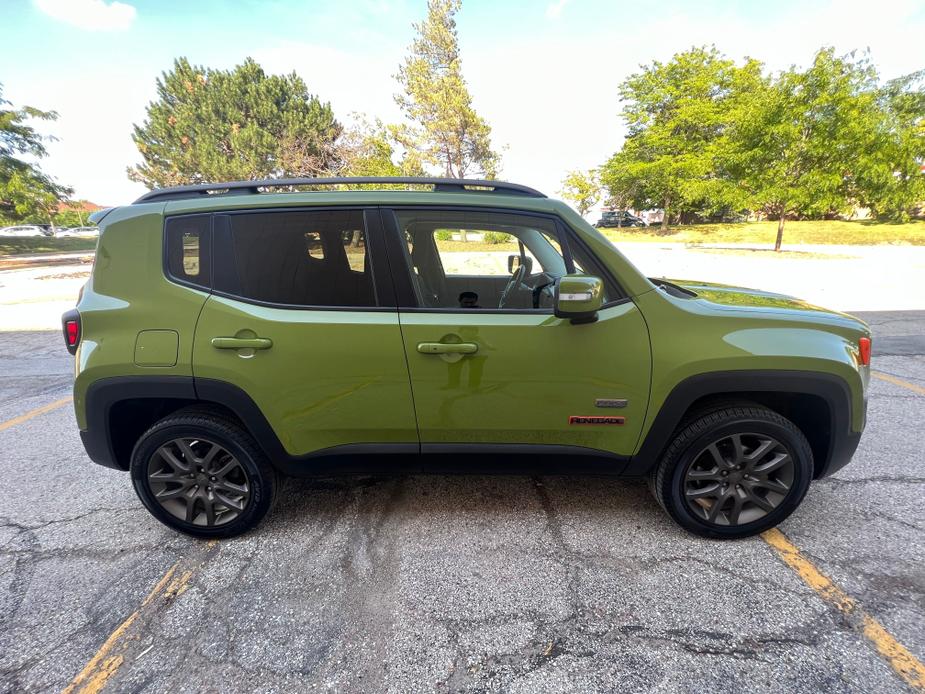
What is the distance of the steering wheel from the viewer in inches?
94.0

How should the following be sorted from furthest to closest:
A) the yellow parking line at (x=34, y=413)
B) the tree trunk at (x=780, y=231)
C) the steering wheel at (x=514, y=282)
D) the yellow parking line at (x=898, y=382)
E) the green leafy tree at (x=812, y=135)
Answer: the tree trunk at (x=780, y=231)
the green leafy tree at (x=812, y=135)
the yellow parking line at (x=898, y=382)
the yellow parking line at (x=34, y=413)
the steering wheel at (x=514, y=282)

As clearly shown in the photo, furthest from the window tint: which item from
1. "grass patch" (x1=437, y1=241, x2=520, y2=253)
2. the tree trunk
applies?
the tree trunk

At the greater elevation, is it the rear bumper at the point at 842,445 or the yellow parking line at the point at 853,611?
the rear bumper at the point at 842,445

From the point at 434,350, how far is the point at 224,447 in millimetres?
1206

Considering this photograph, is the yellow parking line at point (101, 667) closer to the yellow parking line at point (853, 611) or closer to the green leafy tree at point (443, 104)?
the yellow parking line at point (853, 611)

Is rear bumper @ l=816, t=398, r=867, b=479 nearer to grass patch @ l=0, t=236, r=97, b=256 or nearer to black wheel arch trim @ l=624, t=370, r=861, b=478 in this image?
black wheel arch trim @ l=624, t=370, r=861, b=478

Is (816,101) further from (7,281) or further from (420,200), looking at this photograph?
(7,281)

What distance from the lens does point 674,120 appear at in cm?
3148

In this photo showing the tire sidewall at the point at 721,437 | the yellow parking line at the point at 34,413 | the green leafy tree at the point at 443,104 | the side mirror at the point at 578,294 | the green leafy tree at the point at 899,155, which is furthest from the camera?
the green leafy tree at the point at 443,104

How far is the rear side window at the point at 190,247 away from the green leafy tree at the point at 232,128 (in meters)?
25.9

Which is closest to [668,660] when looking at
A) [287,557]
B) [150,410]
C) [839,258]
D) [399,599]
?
[399,599]

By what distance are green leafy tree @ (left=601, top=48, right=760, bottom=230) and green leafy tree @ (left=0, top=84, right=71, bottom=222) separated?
37499mm

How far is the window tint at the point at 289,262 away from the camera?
6.88 ft

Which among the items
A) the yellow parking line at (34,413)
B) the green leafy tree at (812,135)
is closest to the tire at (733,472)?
the yellow parking line at (34,413)
